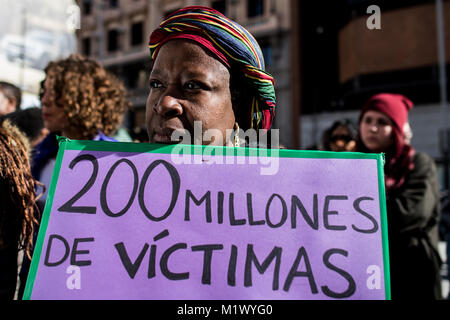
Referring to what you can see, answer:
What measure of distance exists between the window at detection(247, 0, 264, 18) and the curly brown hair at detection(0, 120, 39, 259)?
1657cm

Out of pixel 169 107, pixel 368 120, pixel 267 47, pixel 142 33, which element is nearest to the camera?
pixel 169 107

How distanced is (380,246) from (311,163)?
0.27 m

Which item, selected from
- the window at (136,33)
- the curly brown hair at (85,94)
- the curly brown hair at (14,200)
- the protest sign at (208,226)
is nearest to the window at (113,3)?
the window at (136,33)

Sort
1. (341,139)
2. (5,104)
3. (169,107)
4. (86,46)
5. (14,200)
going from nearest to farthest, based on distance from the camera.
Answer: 1. (169,107)
2. (14,200)
3. (5,104)
4. (341,139)
5. (86,46)

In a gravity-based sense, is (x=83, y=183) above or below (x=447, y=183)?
below

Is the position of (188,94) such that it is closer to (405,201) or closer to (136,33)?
(405,201)

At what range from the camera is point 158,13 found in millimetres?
18609

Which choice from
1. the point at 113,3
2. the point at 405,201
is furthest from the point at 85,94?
the point at 113,3

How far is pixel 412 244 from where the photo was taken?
228 cm

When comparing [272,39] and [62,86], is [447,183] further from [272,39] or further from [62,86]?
[62,86]

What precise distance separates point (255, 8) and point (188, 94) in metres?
16.8

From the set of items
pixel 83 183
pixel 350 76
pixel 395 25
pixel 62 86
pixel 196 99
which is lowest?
pixel 83 183
